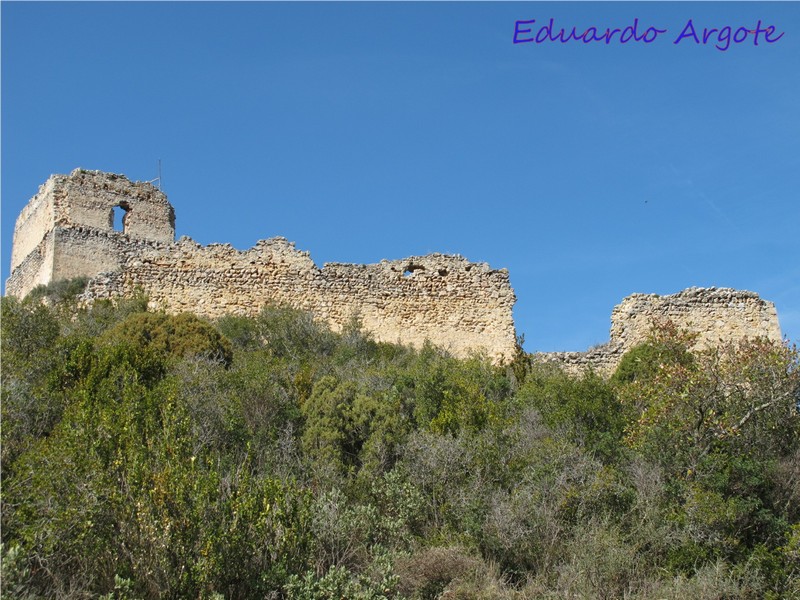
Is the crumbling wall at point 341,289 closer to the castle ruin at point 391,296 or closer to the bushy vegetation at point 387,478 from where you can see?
the castle ruin at point 391,296

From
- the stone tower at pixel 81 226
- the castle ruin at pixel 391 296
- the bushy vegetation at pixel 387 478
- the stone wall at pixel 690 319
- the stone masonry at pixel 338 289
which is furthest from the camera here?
the stone tower at pixel 81 226

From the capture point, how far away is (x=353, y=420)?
13.9 meters

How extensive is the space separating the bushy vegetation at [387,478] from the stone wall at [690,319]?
3122 mm

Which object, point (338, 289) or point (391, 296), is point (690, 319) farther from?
point (338, 289)

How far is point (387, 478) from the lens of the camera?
12.5 m

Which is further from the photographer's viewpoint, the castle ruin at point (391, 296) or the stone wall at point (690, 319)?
the castle ruin at point (391, 296)

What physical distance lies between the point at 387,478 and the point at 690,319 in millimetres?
10142

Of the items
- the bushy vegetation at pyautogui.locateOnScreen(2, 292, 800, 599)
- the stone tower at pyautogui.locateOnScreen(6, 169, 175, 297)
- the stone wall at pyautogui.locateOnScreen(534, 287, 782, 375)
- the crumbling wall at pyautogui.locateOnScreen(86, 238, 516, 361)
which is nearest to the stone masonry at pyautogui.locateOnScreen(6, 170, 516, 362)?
the crumbling wall at pyautogui.locateOnScreen(86, 238, 516, 361)

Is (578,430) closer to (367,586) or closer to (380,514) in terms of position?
(380,514)

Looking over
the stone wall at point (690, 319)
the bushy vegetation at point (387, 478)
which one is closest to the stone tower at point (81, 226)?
the bushy vegetation at point (387, 478)

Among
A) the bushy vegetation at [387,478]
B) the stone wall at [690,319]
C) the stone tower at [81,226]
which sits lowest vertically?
the bushy vegetation at [387,478]

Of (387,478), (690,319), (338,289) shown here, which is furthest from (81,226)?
(387,478)

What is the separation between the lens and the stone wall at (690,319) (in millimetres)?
19734

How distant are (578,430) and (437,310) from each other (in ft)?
25.3
